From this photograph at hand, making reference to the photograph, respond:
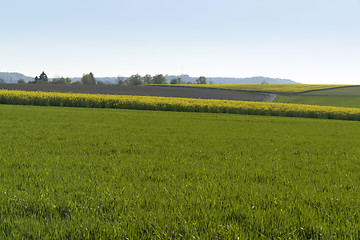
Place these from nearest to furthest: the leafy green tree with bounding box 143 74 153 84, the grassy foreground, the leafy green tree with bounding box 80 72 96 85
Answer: the grassy foreground
the leafy green tree with bounding box 80 72 96 85
the leafy green tree with bounding box 143 74 153 84

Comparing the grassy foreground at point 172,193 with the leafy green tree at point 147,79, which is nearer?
the grassy foreground at point 172,193

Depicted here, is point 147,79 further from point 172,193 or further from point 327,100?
point 172,193

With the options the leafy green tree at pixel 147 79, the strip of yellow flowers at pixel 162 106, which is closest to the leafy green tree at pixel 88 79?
the leafy green tree at pixel 147 79

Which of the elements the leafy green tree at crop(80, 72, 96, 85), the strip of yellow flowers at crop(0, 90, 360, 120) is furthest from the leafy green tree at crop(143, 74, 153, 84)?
the strip of yellow flowers at crop(0, 90, 360, 120)

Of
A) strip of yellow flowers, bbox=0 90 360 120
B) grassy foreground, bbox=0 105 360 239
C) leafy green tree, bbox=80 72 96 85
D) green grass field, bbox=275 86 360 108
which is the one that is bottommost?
grassy foreground, bbox=0 105 360 239

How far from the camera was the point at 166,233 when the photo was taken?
3.61 metres

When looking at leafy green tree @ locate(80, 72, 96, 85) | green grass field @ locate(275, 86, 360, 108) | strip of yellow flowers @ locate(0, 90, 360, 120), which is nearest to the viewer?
strip of yellow flowers @ locate(0, 90, 360, 120)

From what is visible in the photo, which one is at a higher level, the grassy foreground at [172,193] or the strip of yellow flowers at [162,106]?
the strip of yellow flowers at [162,106]

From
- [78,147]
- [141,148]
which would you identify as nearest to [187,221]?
[141,148]

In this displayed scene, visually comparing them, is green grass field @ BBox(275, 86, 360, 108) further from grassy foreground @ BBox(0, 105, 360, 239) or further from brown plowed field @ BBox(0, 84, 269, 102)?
grassy foreground @ BBox(0, 105, 360, 239)

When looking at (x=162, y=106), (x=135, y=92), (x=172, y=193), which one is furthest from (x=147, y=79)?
(x=172, y=193)

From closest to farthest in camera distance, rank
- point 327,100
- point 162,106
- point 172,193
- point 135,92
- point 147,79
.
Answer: point 172,193 → point 162,106 → point 135,92 → point 327,100 → point 147,79

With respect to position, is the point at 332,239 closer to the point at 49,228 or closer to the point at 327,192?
the point at 327,192

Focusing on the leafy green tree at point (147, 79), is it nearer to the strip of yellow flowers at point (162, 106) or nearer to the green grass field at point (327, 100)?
the green grass field at point (327, 100)
